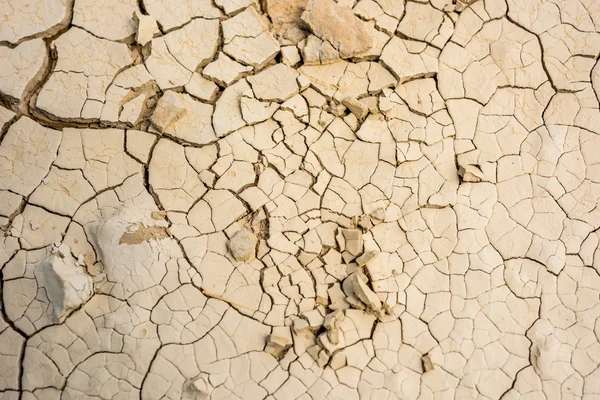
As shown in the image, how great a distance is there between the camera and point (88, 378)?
2.48 meters

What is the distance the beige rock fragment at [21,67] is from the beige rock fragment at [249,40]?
100cm

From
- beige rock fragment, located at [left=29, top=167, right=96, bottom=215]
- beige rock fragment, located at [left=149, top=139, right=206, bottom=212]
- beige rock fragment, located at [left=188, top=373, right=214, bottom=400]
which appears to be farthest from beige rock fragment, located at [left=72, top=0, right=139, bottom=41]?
beige rock fragment, located at [left=188, top=373, right=214, bottom=400]

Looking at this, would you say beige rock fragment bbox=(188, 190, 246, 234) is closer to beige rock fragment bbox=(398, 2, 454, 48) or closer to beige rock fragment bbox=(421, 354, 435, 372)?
beige rock fragment bbox=(421, 354, 435, 372)

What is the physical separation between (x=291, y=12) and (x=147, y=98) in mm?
979

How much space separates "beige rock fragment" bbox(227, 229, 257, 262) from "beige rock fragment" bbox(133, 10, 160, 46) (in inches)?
47.3

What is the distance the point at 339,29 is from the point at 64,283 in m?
1.96

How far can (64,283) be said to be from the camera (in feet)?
8.25

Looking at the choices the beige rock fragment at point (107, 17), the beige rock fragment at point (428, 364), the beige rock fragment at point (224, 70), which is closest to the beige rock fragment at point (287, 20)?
the beige rock fragment at point (224, 70)

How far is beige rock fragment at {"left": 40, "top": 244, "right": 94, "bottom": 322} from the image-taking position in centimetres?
251

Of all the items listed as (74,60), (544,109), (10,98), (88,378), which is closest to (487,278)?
(544,109)


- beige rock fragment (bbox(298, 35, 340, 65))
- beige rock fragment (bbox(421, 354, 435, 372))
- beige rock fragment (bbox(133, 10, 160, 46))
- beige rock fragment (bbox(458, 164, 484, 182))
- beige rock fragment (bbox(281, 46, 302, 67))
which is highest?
beige rock fragment (bbox(298, 35, 340, 65))

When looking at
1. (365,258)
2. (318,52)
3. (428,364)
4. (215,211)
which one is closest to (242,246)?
(215,211)

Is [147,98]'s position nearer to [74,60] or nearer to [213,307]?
[74,60]

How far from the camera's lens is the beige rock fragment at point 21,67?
287cm
